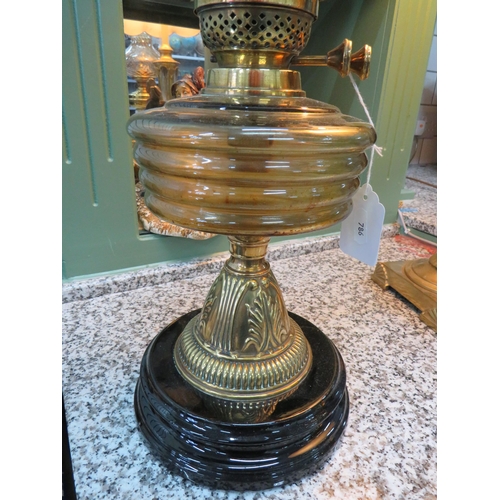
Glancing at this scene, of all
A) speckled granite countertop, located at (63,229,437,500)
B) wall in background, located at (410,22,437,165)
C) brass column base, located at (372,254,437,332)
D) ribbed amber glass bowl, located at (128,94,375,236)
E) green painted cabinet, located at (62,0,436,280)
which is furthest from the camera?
wall in background, located at (410,22,437,165)

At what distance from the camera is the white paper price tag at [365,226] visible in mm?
478

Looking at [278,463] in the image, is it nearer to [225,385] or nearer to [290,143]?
[225,385]

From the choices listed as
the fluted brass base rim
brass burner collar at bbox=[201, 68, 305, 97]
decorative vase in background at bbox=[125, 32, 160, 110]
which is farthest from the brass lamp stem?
decorative vase in background at bbox=[125, 32, 160, 110]

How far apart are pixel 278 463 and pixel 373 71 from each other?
0.76 m

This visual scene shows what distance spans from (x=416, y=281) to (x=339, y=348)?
0.23 metres

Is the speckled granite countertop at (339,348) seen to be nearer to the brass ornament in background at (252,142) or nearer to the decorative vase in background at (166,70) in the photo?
the brass ornament in background at (252,142)

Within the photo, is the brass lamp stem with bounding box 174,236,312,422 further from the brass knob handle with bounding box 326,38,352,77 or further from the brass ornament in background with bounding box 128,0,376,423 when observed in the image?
the brass knob handle with bounding box 326,38,352,77

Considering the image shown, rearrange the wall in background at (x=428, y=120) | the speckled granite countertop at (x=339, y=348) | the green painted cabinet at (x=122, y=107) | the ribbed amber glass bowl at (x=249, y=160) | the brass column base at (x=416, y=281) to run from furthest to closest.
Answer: the wall in background at (x=428, y=120) < the brass column base at (x=416, y=281) < the green painted cabinet at (x=122, y=107) < the speckled granite countertop at (x=339, y=348) < the ribbed amber glass bowl at (x=249, y=160)

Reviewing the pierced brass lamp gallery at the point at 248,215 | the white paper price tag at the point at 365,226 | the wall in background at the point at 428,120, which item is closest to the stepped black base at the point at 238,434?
the pierced brass lamp gallery at the point at 248,215

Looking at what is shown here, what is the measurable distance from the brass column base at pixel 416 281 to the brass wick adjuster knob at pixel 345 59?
45cm

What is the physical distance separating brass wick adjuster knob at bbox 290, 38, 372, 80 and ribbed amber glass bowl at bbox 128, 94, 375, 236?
0.06 meters

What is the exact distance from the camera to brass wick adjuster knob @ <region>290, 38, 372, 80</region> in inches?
14.0

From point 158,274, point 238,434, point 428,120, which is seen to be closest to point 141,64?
point 158,274

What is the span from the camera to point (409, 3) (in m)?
0.77
